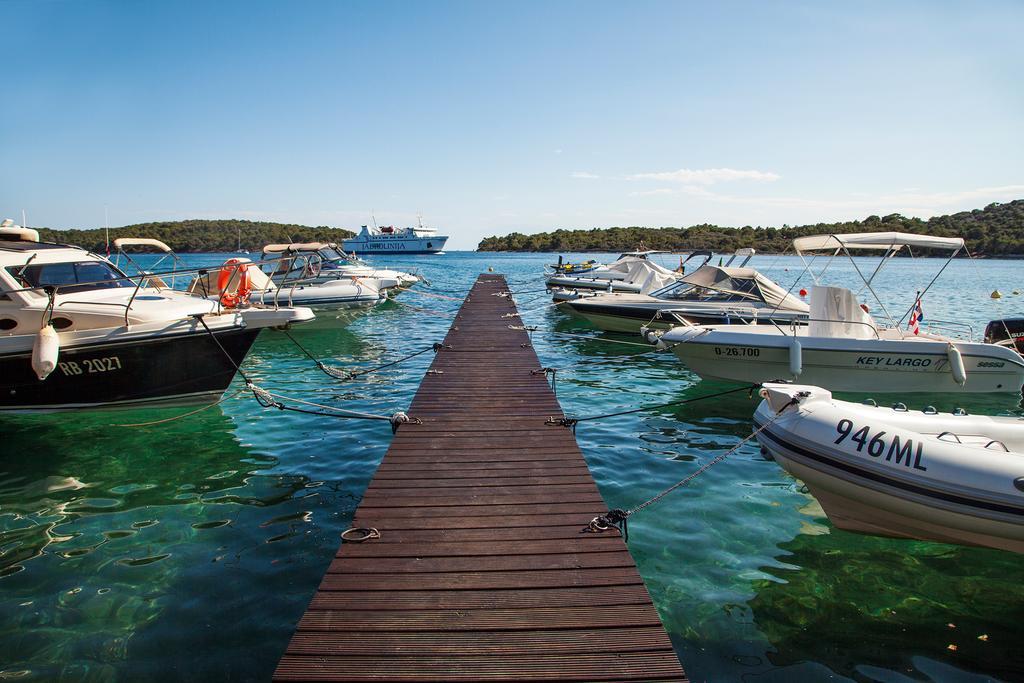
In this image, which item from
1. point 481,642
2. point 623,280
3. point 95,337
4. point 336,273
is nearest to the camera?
point 481,642

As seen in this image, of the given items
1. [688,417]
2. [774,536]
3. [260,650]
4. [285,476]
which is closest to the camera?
[260,650]

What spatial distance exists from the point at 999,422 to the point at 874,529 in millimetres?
1868

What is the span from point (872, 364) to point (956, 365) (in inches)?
44.6

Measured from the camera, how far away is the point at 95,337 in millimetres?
8211

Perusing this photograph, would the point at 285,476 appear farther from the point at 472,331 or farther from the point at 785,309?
the point at 785,309

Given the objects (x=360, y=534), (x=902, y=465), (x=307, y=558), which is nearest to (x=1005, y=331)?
(x=902, y=465)

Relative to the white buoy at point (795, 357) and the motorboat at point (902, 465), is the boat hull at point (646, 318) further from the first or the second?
the motorboat at point (902, 465)

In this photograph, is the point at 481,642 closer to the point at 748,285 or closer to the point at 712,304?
the point at 712,304

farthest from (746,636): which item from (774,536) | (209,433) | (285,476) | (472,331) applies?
(472,331)

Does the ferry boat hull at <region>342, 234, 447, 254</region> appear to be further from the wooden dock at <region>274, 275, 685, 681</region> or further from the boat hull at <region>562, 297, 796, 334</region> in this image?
the wooden dock at <region>274, 275, 685, 681</region>

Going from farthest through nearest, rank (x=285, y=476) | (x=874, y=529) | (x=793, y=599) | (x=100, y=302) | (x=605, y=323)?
(x=605, y=323) → (x=100, y=302) → (x=285, y=476) → (x=874, y=529) → (x=793, y=599)

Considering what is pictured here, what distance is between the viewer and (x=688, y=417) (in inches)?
378

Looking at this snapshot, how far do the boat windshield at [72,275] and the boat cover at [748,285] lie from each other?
38.0 ft

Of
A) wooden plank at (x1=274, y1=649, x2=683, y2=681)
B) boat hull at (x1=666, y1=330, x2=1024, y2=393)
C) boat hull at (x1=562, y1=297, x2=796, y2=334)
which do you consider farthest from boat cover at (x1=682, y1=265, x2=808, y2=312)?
wooden plank at (x1=274, y1=649, x2=683, y2=681)
